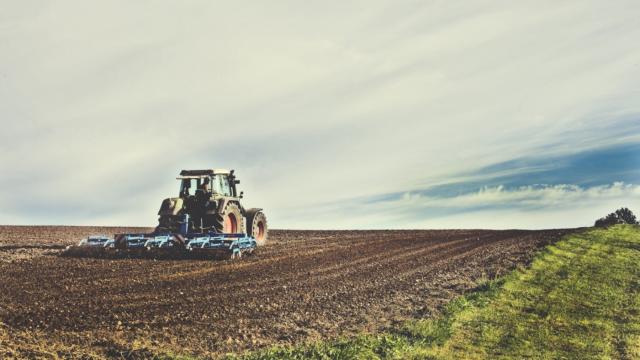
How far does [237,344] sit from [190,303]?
9.33 ft

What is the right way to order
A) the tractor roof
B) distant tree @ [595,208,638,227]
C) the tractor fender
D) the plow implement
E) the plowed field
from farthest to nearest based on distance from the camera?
distant tree @ [595,208,638,227]
the tractor fender
the tractor roof
the plow implement
the plowed field

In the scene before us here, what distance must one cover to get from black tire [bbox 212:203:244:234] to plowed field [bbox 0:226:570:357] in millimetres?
1629

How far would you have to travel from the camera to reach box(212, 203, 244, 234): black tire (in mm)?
19781

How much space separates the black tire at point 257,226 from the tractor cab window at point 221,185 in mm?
1281

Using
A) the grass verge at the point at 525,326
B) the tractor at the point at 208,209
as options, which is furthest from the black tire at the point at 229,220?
the grass verge at the point at 525,326

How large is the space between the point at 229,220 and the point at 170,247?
3139mm

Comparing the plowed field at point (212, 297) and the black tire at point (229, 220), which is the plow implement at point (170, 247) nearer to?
the plowed field at point (212, 297)

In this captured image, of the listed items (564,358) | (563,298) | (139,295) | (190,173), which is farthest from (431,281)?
(190,173)

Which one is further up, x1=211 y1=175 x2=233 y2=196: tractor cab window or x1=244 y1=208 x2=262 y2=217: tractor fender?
x1=211 y1=175 x2=233 y2=196: tractor cab window

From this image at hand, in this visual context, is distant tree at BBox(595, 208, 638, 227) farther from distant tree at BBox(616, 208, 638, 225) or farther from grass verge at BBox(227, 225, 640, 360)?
grass verge at BBox(227, 225, 640, 360)

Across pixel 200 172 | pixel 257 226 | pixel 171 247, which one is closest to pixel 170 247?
pixel 171 247

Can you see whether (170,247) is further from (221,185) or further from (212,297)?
(212,297)

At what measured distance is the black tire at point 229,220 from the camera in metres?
19.8

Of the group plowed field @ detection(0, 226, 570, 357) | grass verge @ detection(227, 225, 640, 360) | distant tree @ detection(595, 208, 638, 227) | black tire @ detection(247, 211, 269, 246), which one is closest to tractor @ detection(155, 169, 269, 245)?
black tire @ detection(247, 211, 269, 246)
